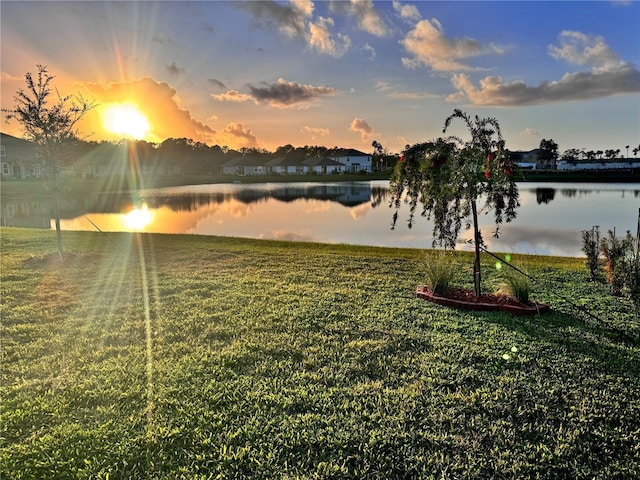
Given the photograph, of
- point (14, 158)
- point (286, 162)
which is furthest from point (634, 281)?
point (286, 162)

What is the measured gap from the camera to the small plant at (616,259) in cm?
620

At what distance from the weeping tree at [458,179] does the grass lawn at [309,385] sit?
1340 mm

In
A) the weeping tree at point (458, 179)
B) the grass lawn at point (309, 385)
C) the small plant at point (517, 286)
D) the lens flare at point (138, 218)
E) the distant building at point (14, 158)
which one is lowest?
the grass lawn at point (309, 385)

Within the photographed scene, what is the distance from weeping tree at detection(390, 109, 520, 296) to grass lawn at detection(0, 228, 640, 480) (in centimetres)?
134

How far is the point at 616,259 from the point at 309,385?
5907 millimetres

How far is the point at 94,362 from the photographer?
404 centimetres

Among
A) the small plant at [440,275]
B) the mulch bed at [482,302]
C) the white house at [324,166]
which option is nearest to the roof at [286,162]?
the white house at [324,166]

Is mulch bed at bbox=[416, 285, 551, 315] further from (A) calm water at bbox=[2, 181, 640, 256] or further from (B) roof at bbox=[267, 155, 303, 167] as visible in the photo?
(B) roof at bbox=[267, 155, 303, 167]

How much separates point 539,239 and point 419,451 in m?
15.5

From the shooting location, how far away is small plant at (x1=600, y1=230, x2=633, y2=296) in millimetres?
6195

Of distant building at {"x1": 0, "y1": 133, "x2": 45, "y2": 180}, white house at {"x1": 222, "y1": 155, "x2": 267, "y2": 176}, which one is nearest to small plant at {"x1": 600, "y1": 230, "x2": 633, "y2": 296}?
distant building at {"x1": 0, "y1": 133, "x2": 45, "y2": 180}

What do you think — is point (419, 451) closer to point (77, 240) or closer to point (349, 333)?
point (349, 333)

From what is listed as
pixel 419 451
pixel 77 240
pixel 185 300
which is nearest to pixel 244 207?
pixel 77 240

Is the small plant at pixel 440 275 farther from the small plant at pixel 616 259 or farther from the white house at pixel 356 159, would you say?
the white house at pixel 356 159
